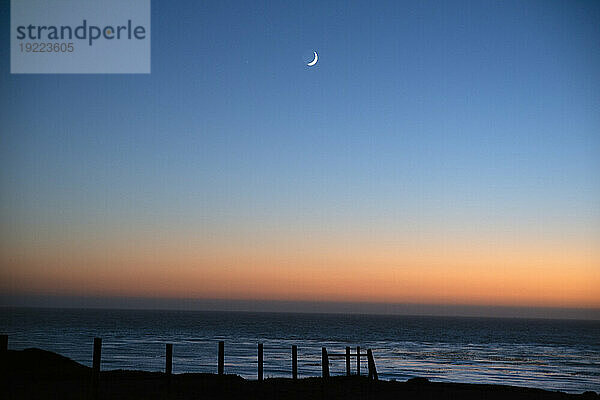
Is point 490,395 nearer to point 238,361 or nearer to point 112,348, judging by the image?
point 238,361

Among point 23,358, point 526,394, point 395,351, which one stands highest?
point 23,358

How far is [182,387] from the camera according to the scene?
23094 millimetres

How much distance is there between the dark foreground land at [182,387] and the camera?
20.7 m

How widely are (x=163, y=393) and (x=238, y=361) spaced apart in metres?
36.6

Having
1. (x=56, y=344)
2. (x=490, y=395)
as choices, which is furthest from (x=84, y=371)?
(x=56, y=344)

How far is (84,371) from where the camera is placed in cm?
2686

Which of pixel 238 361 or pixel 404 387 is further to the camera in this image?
pixel 238 361

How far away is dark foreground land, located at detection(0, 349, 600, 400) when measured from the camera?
2070 cm

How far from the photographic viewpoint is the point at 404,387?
2694 centimetres

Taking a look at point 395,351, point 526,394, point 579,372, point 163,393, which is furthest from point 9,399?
point 395,351

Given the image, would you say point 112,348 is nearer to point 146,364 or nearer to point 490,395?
point 146,364

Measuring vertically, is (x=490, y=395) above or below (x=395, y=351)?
above

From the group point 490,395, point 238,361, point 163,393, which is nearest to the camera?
point 163,393

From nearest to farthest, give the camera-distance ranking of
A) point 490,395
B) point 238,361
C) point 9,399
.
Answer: point 9,399, point 490,395, point 238,361
